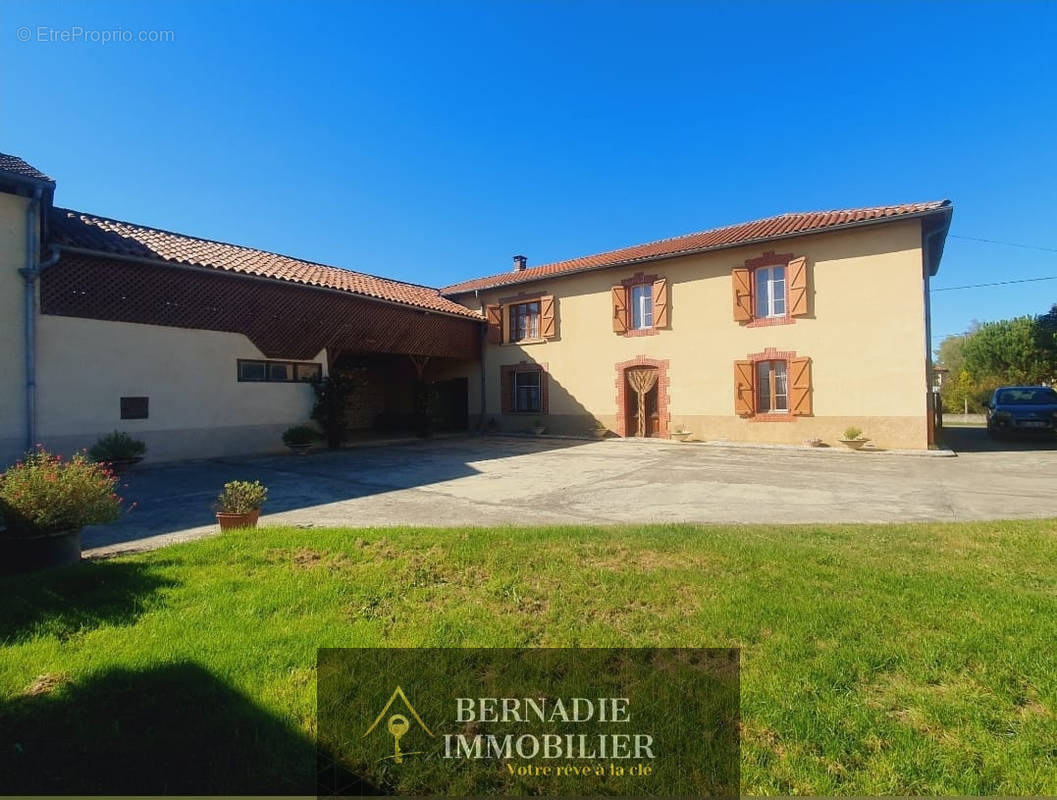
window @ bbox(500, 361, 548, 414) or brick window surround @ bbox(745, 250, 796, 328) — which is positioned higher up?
brick window surround @ bbox(745, 250, 796, 328)

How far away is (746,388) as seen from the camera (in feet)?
47.2

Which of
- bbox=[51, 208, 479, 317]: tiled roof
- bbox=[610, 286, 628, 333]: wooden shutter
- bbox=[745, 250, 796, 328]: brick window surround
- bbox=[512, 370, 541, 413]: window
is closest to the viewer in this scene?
bbox=[51, 208, 479, 317]: tiled roof

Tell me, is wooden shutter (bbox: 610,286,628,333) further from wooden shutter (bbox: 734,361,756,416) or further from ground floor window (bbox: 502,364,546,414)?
wooden shutter (bbox: 734,361,756,416)

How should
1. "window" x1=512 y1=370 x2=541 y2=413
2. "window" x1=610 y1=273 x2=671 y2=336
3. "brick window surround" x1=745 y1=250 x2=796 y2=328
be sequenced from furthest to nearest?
"window" x1=512 y1=370 x2=541 y2=413 < "window" x1=610 y1=273 x2=671 y2=336 < "brick window surround" x1=745 y1=250 x2=796 y2=328

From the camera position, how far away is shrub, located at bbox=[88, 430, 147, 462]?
30.0 ft

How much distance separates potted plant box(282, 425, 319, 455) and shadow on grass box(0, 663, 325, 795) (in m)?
10.9

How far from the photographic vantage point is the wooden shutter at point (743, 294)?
1440 cm

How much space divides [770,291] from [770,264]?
763 millimetres

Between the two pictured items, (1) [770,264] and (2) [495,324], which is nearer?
(1) [770,264]

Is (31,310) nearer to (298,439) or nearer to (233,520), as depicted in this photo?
(298,439)

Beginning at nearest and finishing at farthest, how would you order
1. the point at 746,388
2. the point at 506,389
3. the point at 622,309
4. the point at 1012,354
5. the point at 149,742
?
the point at 149,742
the point at 746,388
the point at 622,309
the point at 506,389
the point at 1012,354

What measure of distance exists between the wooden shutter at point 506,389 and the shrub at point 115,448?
38.2 feet

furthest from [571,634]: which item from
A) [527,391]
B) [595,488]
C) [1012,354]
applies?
[1012,354]

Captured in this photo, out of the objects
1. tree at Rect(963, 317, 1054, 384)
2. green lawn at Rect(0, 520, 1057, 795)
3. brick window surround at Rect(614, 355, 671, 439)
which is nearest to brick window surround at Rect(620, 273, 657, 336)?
brick window surround at Rect(614, 355, 671, 439)
